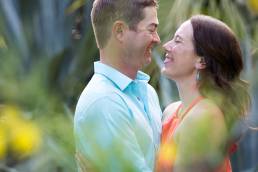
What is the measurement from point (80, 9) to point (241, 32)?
3.55 ft

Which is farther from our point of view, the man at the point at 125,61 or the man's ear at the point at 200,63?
the man's ear at the point at 200,63

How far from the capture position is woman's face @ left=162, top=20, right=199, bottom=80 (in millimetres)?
2246

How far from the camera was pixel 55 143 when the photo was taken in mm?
960

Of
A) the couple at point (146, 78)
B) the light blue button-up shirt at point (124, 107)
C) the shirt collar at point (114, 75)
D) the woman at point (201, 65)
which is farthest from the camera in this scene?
the woman at point (201, 65)

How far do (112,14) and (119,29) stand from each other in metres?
0.05

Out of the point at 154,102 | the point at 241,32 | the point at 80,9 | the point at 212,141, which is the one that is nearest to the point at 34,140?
the point at 212,141

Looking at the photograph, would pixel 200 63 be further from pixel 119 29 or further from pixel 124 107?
pixel 124 107

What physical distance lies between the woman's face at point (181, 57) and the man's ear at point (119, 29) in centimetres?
20

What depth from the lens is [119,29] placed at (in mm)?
2125

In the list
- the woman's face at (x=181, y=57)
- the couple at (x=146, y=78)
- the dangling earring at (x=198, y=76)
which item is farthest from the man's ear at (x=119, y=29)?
the dangling earring at (x=198, y=76)

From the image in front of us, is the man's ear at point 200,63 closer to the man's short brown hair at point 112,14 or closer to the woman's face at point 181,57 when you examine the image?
the woman's face at point 181,57

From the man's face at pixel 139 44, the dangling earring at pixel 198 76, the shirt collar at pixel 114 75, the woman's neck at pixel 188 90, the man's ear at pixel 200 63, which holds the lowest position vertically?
the woman's neck at pixel 188 90

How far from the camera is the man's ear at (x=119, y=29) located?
212 cm

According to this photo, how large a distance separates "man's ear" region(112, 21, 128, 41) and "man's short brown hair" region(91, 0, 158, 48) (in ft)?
0.04
